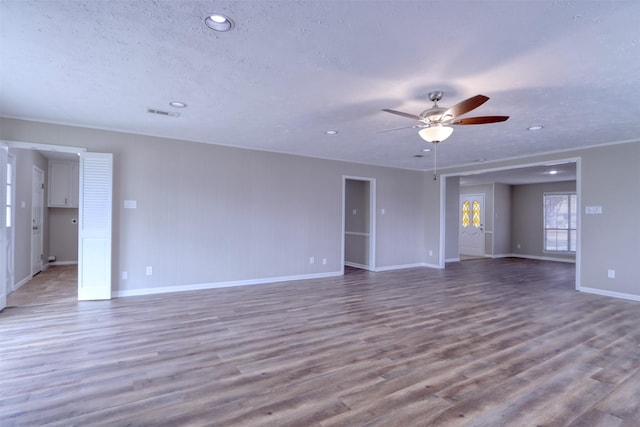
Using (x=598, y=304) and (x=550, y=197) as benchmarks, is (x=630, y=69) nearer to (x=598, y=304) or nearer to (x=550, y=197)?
(x=598, y=304)

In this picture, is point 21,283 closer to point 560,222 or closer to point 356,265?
point 356,265

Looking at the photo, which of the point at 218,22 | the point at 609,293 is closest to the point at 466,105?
the point at 218,22

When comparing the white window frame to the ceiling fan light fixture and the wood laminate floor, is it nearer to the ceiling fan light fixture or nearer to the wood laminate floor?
the wood laminate floor

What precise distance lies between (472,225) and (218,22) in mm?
10932

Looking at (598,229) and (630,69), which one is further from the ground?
(630,69)

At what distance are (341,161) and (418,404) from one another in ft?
17.5

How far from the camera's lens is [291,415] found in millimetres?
2018

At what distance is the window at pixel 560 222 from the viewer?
979 cm

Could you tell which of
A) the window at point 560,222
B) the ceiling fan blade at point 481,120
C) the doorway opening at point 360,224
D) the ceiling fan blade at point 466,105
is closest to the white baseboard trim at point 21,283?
the doorway opening at point 360,224

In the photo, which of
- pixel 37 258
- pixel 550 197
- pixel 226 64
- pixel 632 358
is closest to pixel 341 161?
pixel 226 64

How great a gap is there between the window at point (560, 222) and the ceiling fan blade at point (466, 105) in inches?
357

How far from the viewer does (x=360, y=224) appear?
807 cm

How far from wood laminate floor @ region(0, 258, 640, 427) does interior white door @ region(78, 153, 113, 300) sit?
293 mm

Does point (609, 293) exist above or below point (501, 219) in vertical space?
below
